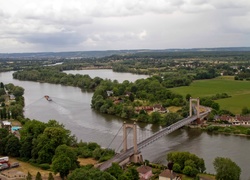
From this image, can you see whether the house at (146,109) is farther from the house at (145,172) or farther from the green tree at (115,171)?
the green tree at (115,171)

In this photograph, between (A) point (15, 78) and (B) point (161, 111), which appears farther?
(A) point (15, 78)

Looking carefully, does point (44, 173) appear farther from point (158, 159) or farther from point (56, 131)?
point (158, 159)

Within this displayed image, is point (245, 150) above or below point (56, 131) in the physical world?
below

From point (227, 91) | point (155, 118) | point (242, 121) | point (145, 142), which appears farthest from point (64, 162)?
point (227, 91)

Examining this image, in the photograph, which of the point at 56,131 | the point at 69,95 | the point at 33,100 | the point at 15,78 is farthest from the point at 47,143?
the point at 15,78

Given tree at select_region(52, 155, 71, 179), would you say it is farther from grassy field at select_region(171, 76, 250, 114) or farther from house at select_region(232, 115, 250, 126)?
grassy field at select_region(171, 76, 250, 114)

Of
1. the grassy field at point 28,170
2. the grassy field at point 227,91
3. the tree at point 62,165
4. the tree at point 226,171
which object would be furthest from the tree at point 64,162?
the grassy field at point 227,91

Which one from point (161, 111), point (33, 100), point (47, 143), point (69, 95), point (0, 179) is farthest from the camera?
point (69, 95)
